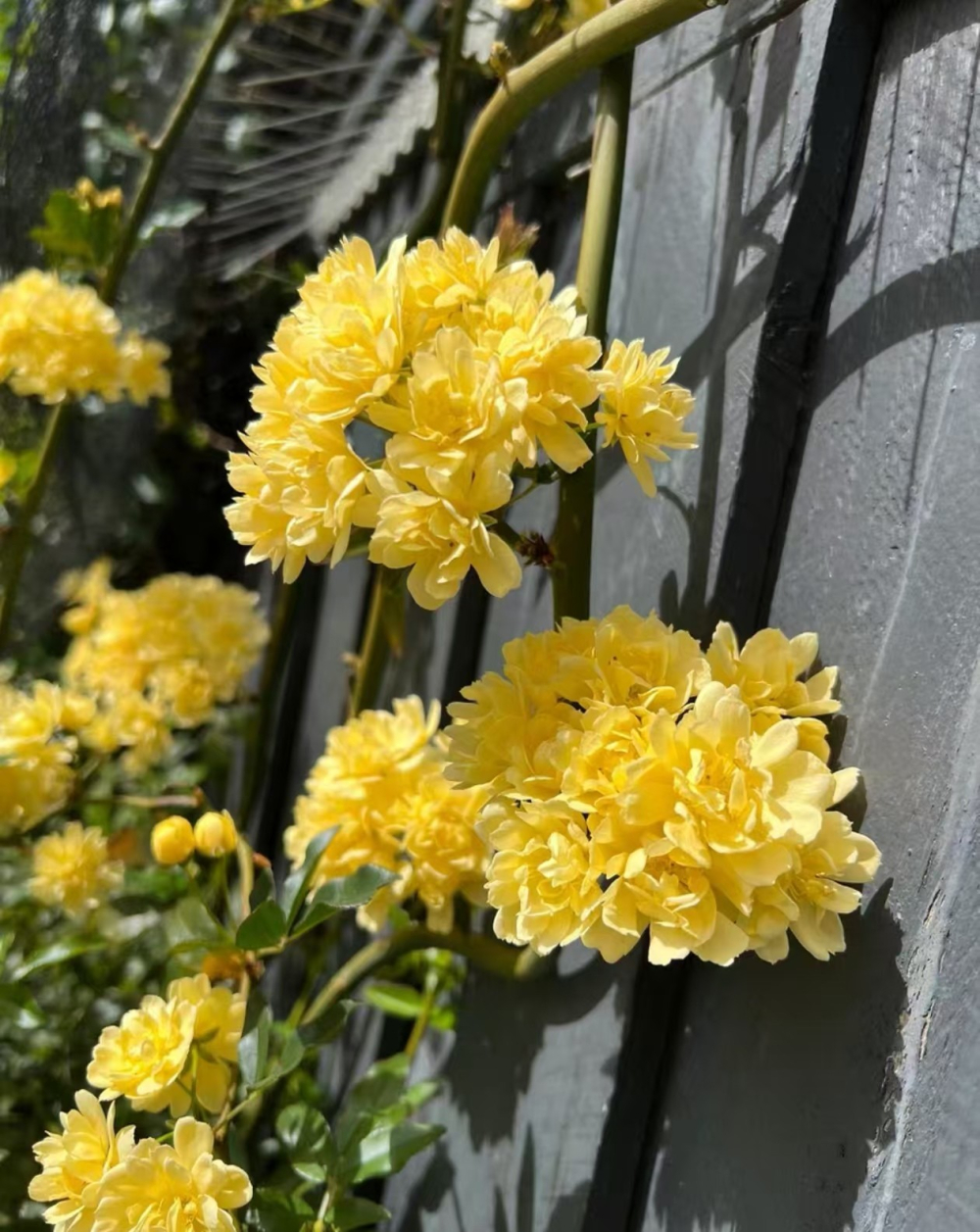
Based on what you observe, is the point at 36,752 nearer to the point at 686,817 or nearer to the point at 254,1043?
the point at 254,1043

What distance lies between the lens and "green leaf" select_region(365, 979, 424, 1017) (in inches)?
34.5

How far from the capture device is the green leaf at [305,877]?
645 mm

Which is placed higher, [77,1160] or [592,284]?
[592,284]

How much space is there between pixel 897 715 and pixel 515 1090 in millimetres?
458

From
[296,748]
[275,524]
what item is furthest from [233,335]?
[275,524]

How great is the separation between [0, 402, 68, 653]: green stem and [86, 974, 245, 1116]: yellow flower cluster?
0.62 metres

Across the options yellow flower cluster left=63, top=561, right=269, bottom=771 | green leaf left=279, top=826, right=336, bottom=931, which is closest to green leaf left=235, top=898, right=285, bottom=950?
green leaf left=279, top=826, right=336, bottom=931

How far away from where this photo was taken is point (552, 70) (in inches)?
25.4

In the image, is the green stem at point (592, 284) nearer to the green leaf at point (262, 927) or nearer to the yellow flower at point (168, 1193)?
the green leaf at point (262, 927)

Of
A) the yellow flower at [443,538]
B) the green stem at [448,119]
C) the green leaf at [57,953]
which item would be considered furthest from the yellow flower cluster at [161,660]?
the yellow flower at [443,538]

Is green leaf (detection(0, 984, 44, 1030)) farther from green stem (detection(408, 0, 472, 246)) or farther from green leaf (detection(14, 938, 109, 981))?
green stem (detection(408, 0, 472, 246))

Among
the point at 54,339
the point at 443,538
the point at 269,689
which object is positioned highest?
the point at 54,339

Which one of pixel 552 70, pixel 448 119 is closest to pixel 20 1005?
pixel 552 70

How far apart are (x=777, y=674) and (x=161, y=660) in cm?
73
